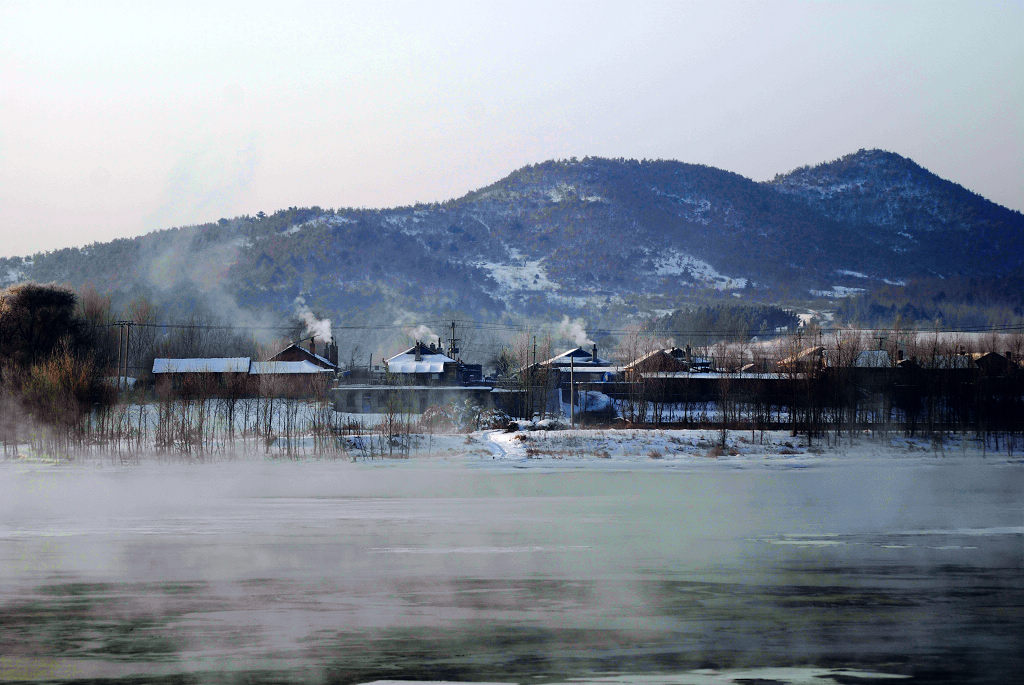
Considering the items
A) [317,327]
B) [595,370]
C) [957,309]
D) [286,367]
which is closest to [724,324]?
[957,309]

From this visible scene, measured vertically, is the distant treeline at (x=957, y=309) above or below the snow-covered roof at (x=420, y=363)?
above

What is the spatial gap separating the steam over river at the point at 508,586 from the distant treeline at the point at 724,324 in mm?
124001

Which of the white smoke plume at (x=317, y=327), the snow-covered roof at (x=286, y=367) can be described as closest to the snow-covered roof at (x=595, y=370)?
the snow-covered roof at (x=286, y=367)

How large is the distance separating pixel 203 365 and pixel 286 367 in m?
6.71

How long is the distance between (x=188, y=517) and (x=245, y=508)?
1859 mm

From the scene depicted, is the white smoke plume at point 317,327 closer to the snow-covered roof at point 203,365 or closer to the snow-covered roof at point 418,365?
the snow-covered roof at point 203,365

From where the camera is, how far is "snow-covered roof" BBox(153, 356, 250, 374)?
80438 millimetres

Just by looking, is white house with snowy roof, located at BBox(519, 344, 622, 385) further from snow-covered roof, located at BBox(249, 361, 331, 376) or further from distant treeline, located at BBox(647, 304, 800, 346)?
distant treeline, located at BBox(647, 304, 800, 346)

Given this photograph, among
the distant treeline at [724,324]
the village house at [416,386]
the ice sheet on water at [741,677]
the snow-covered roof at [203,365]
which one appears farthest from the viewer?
the distant treeline at [724,324]

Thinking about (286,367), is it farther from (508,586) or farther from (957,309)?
(957,309)

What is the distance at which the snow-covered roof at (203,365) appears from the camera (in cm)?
8044

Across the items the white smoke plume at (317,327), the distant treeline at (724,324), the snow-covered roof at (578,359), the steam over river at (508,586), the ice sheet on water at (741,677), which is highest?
the distant treeline at (724,324)

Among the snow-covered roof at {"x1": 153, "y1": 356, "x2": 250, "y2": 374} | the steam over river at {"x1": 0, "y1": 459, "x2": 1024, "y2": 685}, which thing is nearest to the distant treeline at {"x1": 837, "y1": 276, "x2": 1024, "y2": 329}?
the snow-covered roof at {"x1": 153, "y1": 356, "x2": 250, "y2": 374}

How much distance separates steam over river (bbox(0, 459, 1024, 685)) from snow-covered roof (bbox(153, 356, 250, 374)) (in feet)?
176
